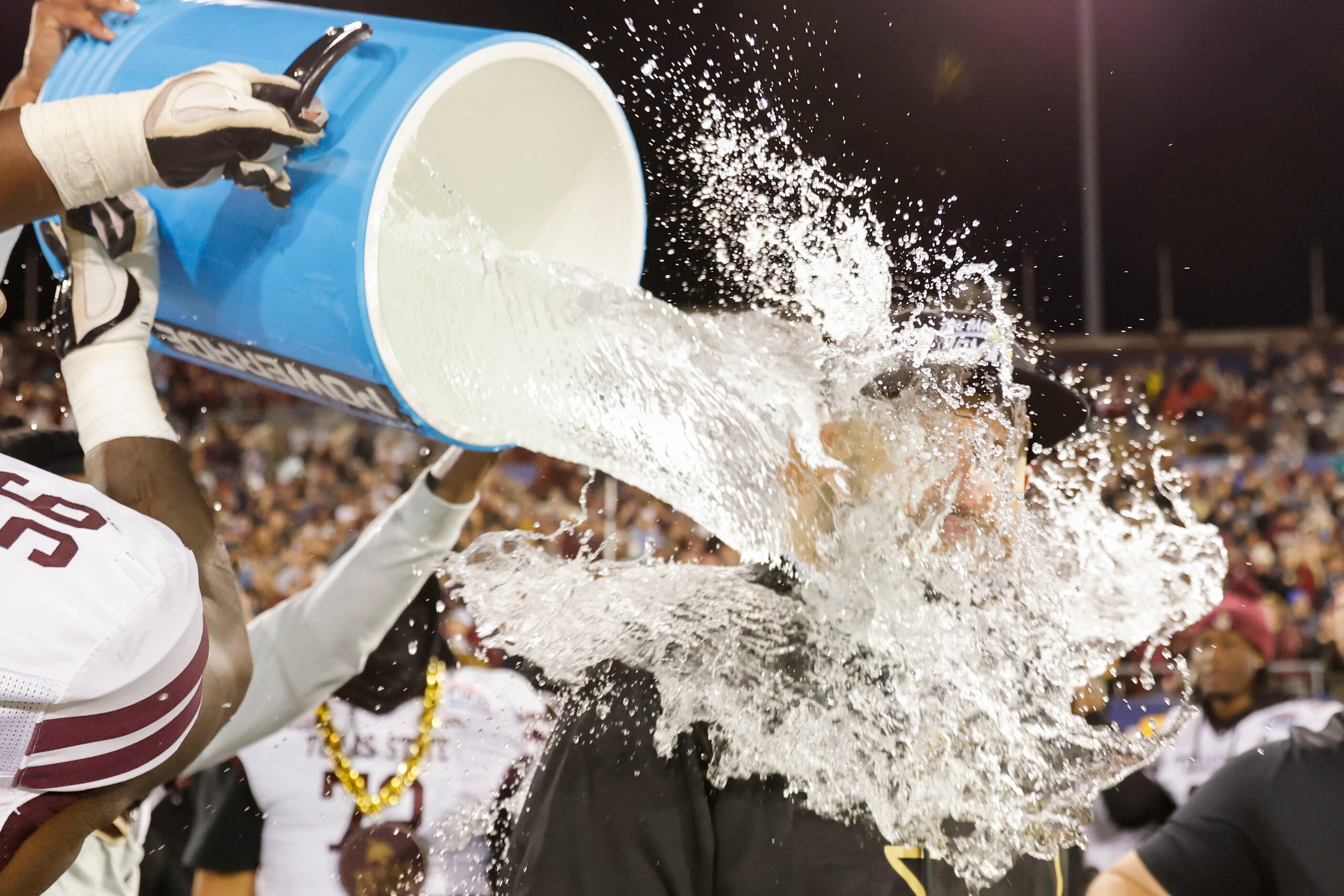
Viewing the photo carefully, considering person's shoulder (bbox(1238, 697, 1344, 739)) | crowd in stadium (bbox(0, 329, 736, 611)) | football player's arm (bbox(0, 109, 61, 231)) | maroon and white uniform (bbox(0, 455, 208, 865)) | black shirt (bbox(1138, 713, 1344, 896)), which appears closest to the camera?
maroon and white uniform (bbox(0, 455, 208, 865))

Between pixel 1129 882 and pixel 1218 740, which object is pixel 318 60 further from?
pixel 1218 740

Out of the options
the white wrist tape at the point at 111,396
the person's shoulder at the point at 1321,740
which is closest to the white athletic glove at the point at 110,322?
the white wrist tape at the point at 111,396

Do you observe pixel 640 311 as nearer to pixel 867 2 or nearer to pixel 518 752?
pixel 518 752

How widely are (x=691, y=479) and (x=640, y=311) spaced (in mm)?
247

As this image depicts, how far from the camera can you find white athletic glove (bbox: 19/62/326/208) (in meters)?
1.35

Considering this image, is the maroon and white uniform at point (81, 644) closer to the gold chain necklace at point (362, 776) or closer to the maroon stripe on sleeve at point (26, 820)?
the maroon stripe on sleeve at point (26, 820)

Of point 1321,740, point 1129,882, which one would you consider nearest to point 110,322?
point 1129,882

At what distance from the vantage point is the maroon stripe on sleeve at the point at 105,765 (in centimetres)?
122

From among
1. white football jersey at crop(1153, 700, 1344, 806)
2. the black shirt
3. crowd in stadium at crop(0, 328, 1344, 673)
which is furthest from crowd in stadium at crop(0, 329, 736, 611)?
the black shirt

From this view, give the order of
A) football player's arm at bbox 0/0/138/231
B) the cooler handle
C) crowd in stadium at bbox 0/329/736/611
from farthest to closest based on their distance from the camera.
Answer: crowd in stadium at bbox 0/329/736/611 → football player's arm at bbox 0/0/138/231 → the cooler handle

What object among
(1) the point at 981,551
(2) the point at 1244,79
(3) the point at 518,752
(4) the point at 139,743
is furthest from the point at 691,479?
(2) the point at 1244,79

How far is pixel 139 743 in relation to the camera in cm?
127

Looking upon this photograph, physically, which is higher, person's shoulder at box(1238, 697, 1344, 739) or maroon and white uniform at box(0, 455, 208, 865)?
maroon and white uniform at box(0, 455, 208, 865)

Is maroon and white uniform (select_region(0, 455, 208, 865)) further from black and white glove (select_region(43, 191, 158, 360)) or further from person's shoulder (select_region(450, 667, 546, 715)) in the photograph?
person's shoulder (select_region(450, 667, 546, 715))
